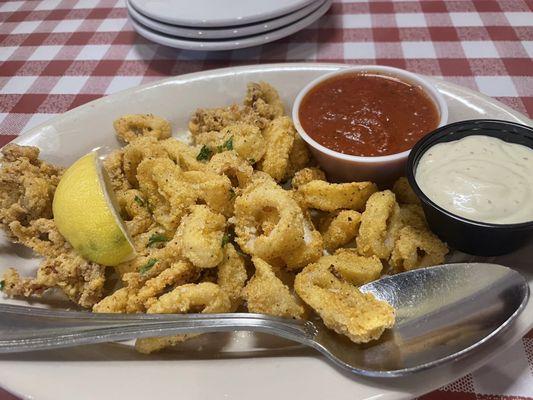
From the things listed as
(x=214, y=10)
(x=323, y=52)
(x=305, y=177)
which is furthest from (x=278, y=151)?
(x=323, y=52)

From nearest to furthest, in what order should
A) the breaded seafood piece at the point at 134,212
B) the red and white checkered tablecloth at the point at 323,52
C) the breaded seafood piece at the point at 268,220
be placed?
the breaded seafood piece at the point at 268,220
the breaded seafood piece at the point at 134,212
the red and white checkered tablecloth at the point at 323,52

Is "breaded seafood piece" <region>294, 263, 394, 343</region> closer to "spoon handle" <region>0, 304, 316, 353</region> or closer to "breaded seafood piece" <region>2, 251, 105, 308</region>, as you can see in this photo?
"spoon handle" <region>0, 304, 316, 353</region>

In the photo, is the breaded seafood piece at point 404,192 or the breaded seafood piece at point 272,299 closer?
the breaded seafood piece at point 272,299

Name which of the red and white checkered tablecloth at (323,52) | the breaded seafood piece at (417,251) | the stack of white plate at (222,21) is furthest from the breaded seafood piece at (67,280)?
the stack of white plate at (222,21)

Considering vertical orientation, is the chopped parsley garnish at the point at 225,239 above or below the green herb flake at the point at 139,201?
below

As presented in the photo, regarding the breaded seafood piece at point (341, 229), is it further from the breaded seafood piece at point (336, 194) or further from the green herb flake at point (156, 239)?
the green herb flake at point (156, 239)

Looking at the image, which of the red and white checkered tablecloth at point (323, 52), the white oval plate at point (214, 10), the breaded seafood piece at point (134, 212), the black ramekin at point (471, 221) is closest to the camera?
the black ramekin at point (471, 221)

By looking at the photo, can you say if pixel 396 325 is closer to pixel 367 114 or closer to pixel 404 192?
pixel 404 192

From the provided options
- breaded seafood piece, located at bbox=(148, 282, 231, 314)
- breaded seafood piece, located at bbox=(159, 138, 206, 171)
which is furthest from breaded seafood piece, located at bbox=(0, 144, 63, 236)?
breaded seafood piece, located at bbox=(148, 282, 231, 314)
